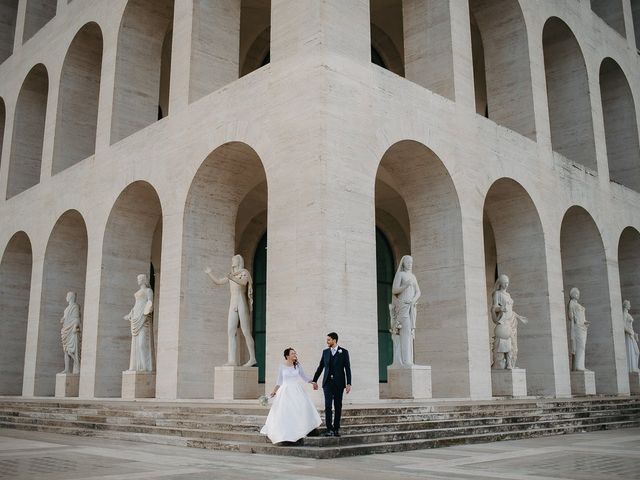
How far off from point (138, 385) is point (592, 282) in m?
14.2

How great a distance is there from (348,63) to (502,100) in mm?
7880

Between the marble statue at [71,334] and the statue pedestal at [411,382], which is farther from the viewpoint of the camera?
the marble statue at [71,334]

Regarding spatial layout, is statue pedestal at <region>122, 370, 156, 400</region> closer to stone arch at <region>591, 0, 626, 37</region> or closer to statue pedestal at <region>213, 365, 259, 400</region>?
statue pedestal at <region>213, 365, 259, 400</region>

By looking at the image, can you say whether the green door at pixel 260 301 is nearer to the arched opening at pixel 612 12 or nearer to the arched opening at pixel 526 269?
the arched opening at pixel 526 269

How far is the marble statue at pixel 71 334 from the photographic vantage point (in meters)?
20.1

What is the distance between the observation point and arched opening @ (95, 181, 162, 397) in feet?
60.2

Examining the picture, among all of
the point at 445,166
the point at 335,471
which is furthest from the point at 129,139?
the point at 335,471

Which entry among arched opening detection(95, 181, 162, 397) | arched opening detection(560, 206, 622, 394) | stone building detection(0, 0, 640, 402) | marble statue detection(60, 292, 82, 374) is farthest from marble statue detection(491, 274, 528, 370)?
marble statue detection(60, 292, 82, 374)

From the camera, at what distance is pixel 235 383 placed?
14.5 m

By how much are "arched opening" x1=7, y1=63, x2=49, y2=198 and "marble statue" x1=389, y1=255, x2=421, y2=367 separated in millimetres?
17289

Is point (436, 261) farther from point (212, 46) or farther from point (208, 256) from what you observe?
point (212, 46)

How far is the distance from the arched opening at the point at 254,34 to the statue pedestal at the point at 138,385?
1203cm

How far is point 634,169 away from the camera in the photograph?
25.5 m

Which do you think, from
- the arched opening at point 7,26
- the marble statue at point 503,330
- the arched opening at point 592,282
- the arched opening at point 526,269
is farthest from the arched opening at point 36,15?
the arched opening at point 592,282
